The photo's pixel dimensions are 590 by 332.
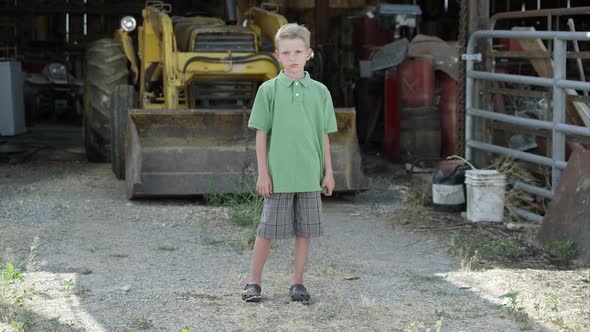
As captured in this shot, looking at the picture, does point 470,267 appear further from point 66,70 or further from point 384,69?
point 66,70

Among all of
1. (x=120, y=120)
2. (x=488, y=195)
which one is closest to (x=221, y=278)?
(x=488, y=195)

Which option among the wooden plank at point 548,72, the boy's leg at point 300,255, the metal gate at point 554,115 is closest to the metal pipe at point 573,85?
the metal gate at point 554,115

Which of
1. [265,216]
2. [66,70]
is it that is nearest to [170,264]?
[265,216]

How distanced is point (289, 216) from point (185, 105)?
4539 millimetres

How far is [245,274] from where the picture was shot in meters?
6.62

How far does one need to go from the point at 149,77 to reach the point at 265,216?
509cm

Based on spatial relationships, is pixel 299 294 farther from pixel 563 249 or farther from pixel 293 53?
pixel 563 249

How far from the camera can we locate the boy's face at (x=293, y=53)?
5.68 metres

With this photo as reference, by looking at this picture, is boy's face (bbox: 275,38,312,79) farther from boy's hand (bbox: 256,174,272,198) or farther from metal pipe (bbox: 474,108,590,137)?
metal pipe (bbox: 474,108,590,137)

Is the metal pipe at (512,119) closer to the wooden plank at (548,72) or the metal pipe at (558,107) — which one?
the metal pipe at (558,107)

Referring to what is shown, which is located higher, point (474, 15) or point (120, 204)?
point (474, 15)

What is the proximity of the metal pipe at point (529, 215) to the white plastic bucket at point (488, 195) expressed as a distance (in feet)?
0.54

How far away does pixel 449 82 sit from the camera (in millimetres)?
11875

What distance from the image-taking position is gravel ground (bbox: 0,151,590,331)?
557 cm
